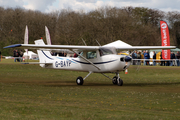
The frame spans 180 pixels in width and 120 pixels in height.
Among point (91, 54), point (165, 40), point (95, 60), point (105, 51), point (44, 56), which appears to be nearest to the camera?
point (105, 51)

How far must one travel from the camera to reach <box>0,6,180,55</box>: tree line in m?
64.1

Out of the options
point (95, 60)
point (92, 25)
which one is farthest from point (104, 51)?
point (92, 25)

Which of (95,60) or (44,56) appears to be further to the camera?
(44,56)

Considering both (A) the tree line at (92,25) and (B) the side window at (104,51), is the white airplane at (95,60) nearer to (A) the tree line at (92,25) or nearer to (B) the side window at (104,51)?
(B) the side window at (104,51)

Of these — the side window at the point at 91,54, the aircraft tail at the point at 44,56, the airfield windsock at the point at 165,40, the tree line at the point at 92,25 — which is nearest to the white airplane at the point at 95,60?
the side window at the point at 91,54

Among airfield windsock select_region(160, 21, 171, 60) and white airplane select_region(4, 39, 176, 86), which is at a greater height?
airfield windsock select_region(160, 21, 171, 60)

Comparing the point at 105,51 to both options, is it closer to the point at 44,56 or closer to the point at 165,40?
the point at 44,56

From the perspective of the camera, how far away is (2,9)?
85500 millimetres

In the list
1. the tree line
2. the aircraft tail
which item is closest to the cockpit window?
the aircraft tail

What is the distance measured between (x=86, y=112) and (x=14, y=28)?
72.8m

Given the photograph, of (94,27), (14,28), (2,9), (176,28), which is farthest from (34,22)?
(176,28)

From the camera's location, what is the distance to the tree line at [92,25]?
64.1 metres

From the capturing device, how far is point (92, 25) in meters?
67.4

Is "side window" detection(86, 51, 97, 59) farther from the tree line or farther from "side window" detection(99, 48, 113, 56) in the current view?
the tree line
